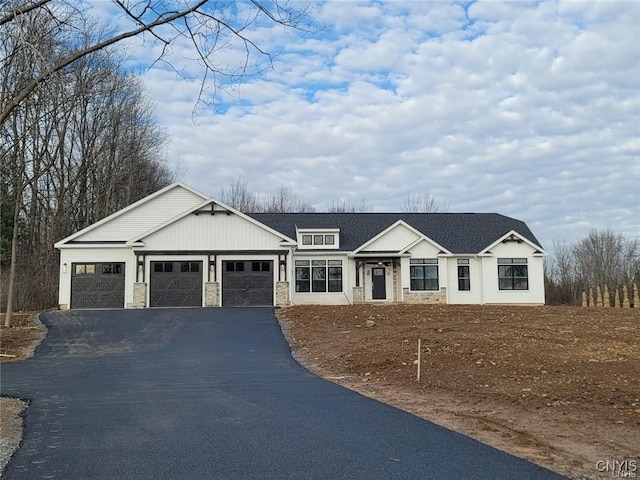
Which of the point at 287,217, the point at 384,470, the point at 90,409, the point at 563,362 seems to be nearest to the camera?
the point at 384,470

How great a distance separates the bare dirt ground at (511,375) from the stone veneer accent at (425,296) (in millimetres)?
10324

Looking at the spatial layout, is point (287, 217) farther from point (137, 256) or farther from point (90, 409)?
point (90, 409)

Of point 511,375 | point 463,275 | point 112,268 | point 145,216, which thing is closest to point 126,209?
point 145,216

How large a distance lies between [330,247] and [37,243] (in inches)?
761

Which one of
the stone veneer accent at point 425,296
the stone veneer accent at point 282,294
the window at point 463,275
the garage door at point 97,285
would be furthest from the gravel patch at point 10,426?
the window at point 463,275

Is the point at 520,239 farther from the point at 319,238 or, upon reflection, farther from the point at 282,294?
the point at 282,294

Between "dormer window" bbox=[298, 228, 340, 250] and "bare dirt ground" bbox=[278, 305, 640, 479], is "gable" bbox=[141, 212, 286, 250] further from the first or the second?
"bare dirt ground" bbox=[278, 305, 640, 479]

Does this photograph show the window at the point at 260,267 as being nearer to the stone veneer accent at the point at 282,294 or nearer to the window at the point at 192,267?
the stone veneer accent at the point at 282,294

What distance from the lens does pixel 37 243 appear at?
36.1 metres

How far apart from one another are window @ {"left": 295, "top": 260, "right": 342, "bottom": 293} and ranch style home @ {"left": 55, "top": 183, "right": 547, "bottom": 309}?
0.05 metres

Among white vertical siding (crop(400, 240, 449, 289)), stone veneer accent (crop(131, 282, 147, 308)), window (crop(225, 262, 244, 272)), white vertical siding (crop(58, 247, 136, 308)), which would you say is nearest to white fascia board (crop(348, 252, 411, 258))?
white vertical siding (crop(400, 240, 449, 289))

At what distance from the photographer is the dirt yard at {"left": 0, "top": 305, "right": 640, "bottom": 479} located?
660cm

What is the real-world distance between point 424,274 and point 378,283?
8.46ft

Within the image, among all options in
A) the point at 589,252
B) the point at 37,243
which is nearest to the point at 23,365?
the point at 37,243
